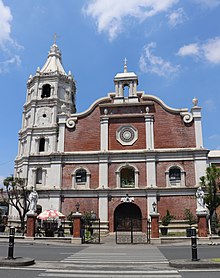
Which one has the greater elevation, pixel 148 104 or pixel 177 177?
pixel 148 104

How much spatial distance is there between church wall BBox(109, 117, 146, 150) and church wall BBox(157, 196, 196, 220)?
20.9ft

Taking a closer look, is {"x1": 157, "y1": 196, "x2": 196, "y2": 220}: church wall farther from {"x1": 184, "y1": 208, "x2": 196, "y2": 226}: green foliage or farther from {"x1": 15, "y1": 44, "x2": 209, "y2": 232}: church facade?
{"x1": 184, "y1": 208, "x2": 196, "y2": 226}: green foliage

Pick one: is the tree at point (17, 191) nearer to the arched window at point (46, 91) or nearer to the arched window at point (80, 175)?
the arched window at point (80, 175)

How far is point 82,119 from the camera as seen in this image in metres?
38.1

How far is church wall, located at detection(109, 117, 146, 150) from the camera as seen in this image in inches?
1411

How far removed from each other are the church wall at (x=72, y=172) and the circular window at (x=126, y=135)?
4.18 m

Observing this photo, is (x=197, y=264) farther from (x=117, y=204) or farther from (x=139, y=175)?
(x=139, y=175)

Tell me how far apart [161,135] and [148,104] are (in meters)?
3.97

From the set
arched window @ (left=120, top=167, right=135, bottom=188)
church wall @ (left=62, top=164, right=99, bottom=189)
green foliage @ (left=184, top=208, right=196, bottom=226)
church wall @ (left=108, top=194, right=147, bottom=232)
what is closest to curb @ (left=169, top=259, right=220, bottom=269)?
green foliage @ (left=184, top=208, right=196, bottom=226)

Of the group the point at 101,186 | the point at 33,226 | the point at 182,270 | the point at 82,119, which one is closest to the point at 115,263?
the point at 182,270

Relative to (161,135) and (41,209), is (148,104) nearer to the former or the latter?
(161,135)

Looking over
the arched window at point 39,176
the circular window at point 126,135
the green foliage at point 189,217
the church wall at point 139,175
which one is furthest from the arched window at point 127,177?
the arched window at point 39,176

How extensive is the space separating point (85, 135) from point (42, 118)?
7379 millimetres

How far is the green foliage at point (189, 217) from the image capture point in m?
31.1
